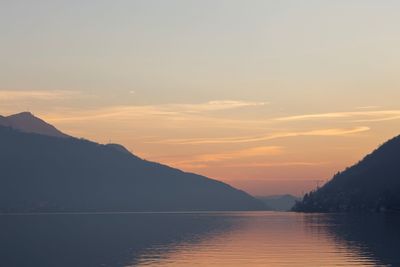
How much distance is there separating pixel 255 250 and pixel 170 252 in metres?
15.3

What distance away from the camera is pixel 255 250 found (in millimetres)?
118938

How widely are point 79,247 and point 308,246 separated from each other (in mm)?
42040

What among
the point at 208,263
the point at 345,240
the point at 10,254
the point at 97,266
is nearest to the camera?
the point at 97,266

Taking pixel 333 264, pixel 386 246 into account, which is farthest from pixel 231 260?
pixel 386 246

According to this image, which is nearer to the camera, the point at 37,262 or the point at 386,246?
the point at 37,262

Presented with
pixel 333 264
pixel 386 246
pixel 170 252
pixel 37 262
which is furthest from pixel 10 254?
pixel 386 246

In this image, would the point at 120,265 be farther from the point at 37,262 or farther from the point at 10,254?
the point at 10,254

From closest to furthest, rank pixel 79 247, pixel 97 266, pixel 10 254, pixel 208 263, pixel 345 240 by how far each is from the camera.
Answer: pixel 97 266
pixel 208 263
pixel 10 254
pixel 79 247
pixel 345 240

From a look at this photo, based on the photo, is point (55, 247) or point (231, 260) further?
point (55, 247)

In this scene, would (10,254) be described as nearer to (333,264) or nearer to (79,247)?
(79,247)

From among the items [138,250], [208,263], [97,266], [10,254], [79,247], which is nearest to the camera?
[97,266]

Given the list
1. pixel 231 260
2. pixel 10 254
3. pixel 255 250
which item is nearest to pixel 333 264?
pixel 231 260

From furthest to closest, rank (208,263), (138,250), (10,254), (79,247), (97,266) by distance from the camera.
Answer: (79,247)
(138,250)
(10,254)
(208,263)
(97,266)

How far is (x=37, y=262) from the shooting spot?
97.4 metres
